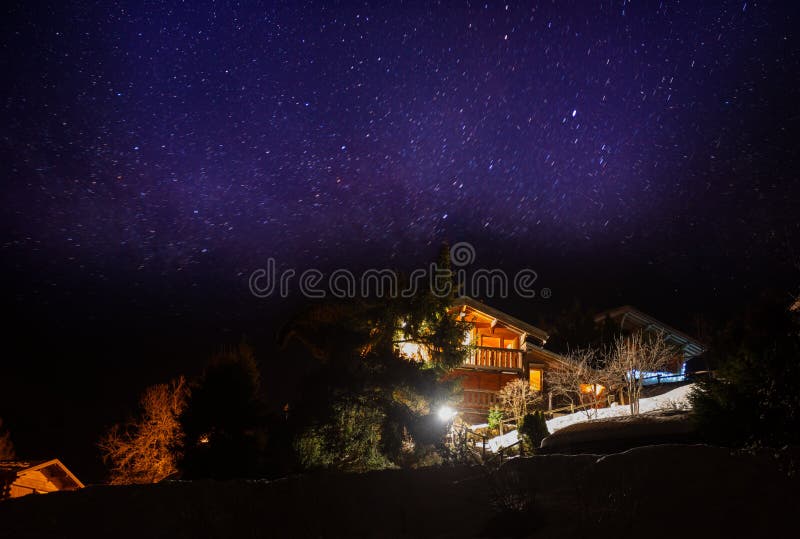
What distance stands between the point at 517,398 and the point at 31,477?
2522 cm

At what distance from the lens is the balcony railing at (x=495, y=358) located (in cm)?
3322

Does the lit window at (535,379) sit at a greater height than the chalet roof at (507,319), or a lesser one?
lesser

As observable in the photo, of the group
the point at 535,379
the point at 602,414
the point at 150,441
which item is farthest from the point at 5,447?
the point at 602,414

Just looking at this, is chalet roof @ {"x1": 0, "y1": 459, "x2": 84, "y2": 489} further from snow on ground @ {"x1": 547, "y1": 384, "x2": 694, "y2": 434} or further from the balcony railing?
snow on ground @ {"x1": 547, "y1": 384, "x2": 694, "y2": 434}

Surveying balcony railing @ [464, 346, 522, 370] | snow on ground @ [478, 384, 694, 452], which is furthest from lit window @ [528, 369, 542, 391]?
snow on ground @ [478, 384, 694, 452]

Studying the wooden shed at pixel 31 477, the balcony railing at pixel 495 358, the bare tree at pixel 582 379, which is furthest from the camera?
the balcony railing at pixel 495 358

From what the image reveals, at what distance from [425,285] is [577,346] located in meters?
28.9

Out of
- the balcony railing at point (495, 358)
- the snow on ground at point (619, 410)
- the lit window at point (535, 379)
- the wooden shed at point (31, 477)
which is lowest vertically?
the wooden shed at point (31, 477)

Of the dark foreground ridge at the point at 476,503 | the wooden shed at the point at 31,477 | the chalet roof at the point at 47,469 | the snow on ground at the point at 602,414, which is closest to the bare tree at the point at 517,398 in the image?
the snow on ground at the point at 602,414

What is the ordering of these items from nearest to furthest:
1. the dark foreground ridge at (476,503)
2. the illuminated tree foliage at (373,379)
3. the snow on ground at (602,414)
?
the dark foreground ridge at (476,503), the illuminated tree foliage at (373,379), the snow on ground at (602,414)

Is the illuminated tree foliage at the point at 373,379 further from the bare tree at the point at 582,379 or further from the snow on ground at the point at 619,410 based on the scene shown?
the bare tree at the point at 582,379

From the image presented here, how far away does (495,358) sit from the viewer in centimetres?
3366

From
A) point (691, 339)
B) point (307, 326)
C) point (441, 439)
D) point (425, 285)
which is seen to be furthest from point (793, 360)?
point (691, 339)

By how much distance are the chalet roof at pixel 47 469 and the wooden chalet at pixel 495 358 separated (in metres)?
21.9
